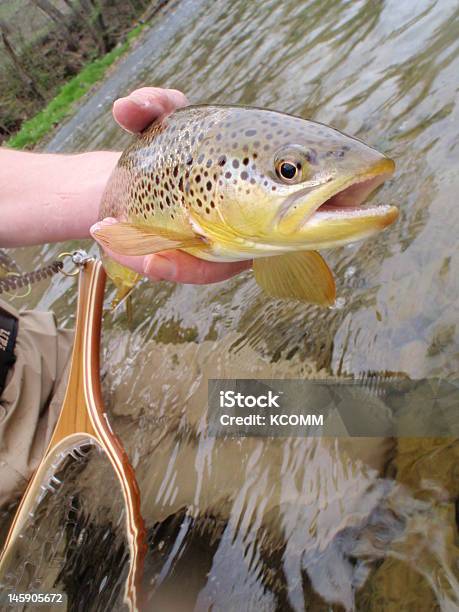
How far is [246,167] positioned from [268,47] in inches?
260

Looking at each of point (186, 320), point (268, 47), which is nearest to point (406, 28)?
point (268, 47)

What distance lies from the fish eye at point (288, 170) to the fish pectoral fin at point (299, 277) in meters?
0.33

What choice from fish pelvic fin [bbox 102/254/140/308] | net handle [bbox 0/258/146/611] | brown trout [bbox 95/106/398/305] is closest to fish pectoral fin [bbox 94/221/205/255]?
brown trout [bbox 95/106/398/305]

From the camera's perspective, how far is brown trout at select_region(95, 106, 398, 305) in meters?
1.33

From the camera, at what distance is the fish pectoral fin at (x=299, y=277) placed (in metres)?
1.72

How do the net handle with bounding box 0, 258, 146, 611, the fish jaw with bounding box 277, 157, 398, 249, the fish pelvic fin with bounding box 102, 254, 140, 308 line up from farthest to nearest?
the fish pelvic fin with bounding box 102, 254, 140, 308 < the net handle with bounding box 0, 258, 146, 611 < the fish jaw with bounding box 277, 157, 398, 249

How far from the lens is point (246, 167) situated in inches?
60.2

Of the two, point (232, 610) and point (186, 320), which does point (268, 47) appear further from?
point (232, 610)

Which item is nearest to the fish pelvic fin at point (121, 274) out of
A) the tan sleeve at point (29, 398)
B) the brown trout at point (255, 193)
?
the brown trout at point (255, 193)

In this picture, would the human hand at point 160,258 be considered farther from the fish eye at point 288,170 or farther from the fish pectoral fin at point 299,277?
the fish eye at point 288,170

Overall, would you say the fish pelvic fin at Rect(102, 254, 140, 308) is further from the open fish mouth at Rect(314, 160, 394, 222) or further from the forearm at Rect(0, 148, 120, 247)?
the open fish mouth at Rect(314, 160, 394, 222)

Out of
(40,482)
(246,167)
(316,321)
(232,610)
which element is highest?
(246,167)

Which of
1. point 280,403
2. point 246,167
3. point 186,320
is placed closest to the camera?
point 246,167

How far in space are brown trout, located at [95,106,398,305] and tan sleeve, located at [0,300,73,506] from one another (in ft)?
4.18
